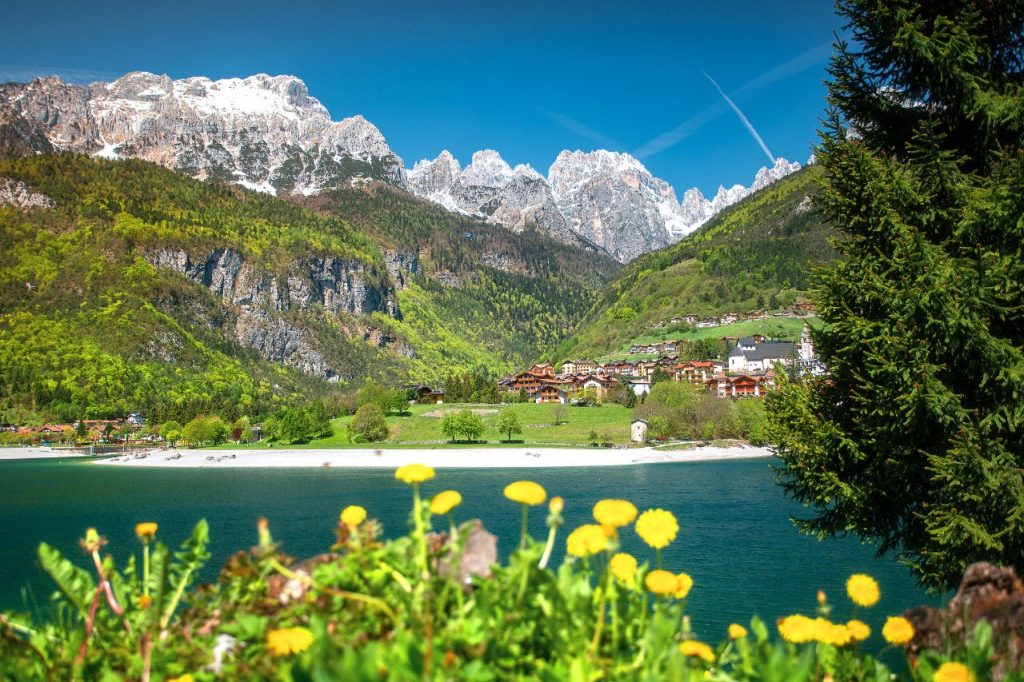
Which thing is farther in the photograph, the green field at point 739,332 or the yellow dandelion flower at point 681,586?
the green field at point 739,332

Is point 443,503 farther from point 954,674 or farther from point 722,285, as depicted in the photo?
point 722,285

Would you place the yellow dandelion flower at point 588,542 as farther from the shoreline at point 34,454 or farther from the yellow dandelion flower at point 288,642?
the shoreline at point 34,454

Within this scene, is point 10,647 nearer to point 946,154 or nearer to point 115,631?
point 115,631

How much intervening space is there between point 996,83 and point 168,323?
539 feet

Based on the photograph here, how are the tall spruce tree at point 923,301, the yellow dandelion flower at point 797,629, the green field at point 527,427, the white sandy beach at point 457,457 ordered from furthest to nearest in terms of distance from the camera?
1. the green field at point 527,427
2. the white sandy beach at point 457,457
3. the tall spruce tree at point 923,301
4. the yellow dandelion flower at point 797,629

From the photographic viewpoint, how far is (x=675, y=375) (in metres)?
112

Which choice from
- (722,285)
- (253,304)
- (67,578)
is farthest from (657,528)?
(253,304)

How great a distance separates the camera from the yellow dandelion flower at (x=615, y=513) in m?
2.35

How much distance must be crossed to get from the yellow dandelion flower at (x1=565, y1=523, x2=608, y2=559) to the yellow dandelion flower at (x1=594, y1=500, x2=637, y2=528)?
5cm

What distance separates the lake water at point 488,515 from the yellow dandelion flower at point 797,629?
299 cm

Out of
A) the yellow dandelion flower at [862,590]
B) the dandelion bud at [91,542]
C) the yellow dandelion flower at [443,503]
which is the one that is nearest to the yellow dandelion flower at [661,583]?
the yellow dandelion flower at [443,503]

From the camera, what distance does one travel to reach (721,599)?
1723 cm

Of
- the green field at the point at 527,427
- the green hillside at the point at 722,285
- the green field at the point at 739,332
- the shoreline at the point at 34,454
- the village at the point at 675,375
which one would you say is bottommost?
the shoreline at the point at 34,454

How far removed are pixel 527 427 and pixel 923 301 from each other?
8537cm
